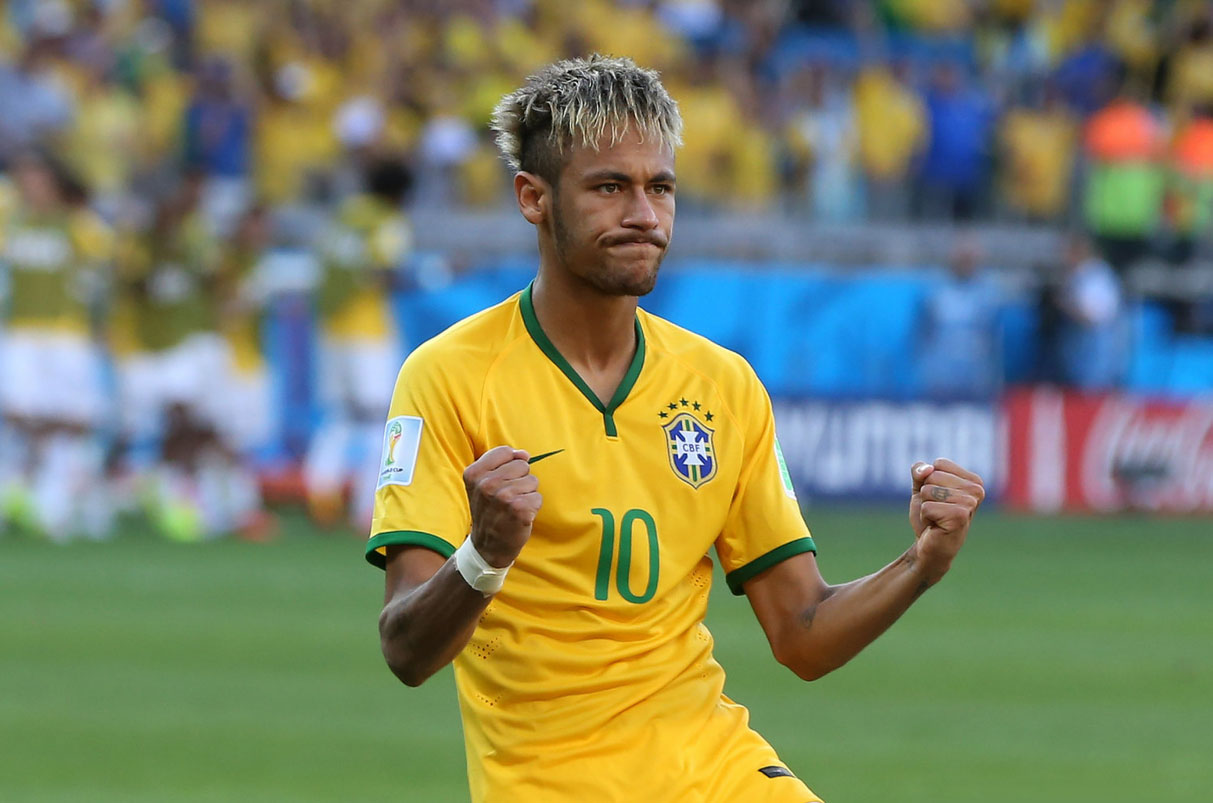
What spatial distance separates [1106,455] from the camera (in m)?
18.2

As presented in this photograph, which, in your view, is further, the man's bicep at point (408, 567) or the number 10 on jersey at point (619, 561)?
the number 10 on jersey at point (619, 561)

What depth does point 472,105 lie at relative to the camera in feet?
63.8

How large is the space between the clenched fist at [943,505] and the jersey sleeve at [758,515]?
0.41 metres

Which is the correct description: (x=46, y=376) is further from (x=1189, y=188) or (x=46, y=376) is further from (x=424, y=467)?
(x=424, y=467)

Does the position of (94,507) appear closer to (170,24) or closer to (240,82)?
(240,82)

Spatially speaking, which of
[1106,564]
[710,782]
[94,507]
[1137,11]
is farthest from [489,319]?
[1137,11]

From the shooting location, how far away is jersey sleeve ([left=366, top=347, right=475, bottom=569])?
14.4 ft

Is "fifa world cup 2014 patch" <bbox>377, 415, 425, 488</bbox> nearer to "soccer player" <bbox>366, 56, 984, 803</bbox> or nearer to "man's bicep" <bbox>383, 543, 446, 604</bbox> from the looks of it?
"soccer player" <bbox>366, 56, 984, 803</bbox>

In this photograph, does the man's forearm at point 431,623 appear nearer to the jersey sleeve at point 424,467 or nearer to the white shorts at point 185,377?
the jersey sleeve at point 424,467

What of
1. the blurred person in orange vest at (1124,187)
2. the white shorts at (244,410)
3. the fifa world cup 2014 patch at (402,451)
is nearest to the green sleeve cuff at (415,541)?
the fifa world cup 2014 patch at (402,451)

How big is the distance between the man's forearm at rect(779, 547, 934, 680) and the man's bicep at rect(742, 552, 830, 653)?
0.01m

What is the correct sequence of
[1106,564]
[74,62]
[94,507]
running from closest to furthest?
[1106,564] < [94,507] < [74,62]

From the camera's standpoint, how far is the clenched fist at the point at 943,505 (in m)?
4.32

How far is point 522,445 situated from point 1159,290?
52.1 ft
